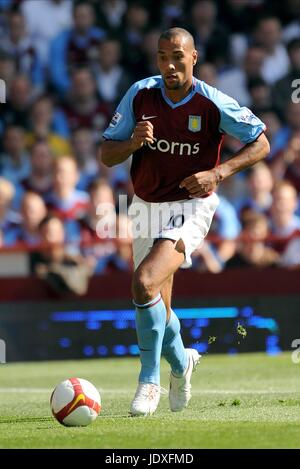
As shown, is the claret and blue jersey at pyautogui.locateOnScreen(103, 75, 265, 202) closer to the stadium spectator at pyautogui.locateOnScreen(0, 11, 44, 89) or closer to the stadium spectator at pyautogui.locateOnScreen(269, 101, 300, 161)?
the stadium spectator at pyautogui.locateOnScreen(269, 101, 300, 161)

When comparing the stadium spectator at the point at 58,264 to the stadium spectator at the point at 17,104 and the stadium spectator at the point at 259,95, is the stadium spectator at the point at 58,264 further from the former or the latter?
the stadium spectator at the point at 259,95

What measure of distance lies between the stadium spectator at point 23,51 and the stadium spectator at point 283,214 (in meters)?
4.30

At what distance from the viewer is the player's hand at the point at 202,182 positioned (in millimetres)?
7934

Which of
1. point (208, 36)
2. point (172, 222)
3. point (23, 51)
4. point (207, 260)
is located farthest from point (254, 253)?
point (172, 222)

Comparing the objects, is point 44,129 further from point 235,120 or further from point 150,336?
point 150,336

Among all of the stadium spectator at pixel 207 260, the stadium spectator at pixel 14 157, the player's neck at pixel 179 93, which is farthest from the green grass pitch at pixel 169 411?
the stadium spectator at pixel 14 157

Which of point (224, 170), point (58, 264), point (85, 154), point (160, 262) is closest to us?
point (160, 262)

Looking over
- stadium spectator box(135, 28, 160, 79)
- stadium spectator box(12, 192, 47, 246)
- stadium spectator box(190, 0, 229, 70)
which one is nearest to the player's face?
stadium spectator box(12, 192, 47, 246)

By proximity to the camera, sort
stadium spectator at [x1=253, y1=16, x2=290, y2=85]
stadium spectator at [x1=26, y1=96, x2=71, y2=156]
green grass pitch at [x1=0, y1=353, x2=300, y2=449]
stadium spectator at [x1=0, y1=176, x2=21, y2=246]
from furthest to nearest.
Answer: stadium spectator at [x1=253, y1=16, x2=290, y2=85]
stadium spectator at [x1=26, y1=96, x2=71, y2=156]
stadium spectator at [x1=0, y1=176, x2=21, y2=246]
green grass pitch at [x1=0, y1=353, x2=300, y2=449]

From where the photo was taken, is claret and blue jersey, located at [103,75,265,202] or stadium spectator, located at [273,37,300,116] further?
stadium spectator, located at [273,37,300,116]

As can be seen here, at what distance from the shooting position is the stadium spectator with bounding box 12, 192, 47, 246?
14.1 meters

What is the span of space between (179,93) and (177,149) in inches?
15.3

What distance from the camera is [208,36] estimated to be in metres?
17.4

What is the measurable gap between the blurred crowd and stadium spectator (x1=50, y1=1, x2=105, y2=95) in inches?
0.6
